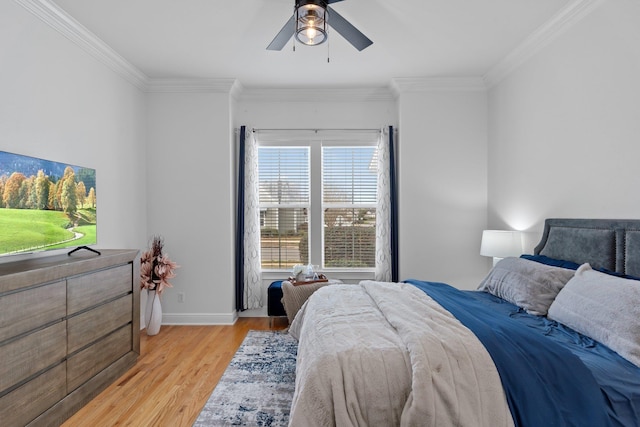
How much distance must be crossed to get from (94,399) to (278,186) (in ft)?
9.49

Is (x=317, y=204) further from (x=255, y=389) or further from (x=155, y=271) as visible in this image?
(x=255, y=389)

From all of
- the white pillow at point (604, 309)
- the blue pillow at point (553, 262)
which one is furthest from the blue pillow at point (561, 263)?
the white pillow at point (604, 309)

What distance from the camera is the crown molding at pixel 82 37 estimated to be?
2561 millimetres

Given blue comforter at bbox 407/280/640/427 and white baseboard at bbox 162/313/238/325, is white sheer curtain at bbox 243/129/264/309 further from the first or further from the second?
blue comforter at bbox 407/280/640/427

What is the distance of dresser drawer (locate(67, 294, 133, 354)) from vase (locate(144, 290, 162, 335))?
2.84 ft

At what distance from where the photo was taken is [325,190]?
15.1 ft

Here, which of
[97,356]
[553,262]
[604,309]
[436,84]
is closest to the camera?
[604,309]

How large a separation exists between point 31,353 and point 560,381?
107 inches

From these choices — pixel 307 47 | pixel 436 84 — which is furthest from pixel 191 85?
pixel 436 84

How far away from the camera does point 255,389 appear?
2611 mm

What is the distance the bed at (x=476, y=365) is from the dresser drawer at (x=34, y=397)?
4.99 feet

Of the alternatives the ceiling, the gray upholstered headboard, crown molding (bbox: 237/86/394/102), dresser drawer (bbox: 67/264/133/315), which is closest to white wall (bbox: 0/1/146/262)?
the ceiling

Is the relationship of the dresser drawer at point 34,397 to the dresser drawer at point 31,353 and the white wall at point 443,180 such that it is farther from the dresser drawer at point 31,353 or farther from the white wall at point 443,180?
the white wall at point 443,180

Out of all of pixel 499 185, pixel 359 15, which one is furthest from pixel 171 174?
pixel 499 185
